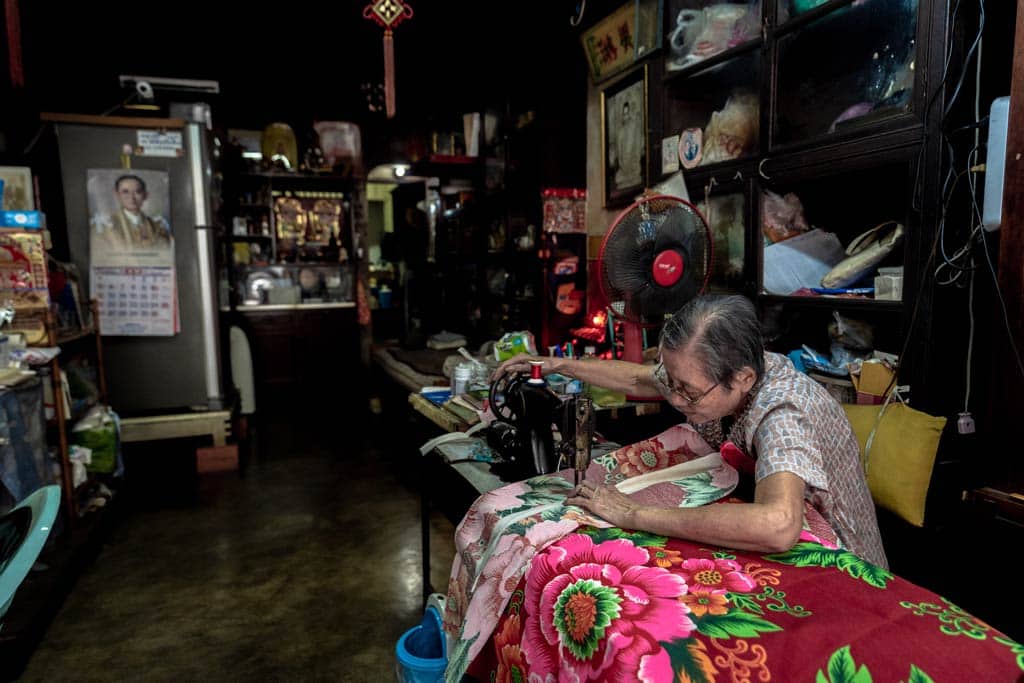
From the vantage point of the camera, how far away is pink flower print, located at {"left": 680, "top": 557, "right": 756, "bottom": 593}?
4.01 feet

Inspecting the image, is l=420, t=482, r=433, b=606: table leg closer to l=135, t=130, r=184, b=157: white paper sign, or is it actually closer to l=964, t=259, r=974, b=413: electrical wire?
l=964, t=259, r=974, b=413: electrical wire

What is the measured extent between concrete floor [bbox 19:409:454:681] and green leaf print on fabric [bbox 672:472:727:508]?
59.1 inches

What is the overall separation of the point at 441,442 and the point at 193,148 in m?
3.43

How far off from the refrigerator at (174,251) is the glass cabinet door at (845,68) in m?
3.96

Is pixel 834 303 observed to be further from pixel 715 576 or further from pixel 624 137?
pixel 624 137

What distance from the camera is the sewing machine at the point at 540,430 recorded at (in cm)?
187

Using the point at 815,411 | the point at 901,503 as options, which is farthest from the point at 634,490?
the point at 901,503

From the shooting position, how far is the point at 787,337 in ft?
9.43

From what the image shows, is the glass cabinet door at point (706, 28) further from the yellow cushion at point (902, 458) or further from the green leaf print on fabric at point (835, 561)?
the green leaf print on fabric at point (835, 561)

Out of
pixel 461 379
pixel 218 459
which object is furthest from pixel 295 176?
pixel 461 379

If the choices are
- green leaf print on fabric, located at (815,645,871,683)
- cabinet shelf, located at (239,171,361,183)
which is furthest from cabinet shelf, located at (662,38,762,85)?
cabinet shelf, located at (239,171,361,183)

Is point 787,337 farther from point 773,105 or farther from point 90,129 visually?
point 90,129

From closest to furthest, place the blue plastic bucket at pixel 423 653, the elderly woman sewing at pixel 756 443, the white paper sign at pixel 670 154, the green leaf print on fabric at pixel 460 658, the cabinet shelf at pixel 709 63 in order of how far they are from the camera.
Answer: the elderly woman sewing at pixel 756 443 < the green leaf print on fabric at pixel 460 658 < the blue plastic bucket at pixel 423 653 < the cabinet shelf at pixel 709 63 < the white paper sign at pixel 670 154

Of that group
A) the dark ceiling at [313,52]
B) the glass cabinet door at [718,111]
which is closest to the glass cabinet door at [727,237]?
the glass cabinet door at [718,111]
